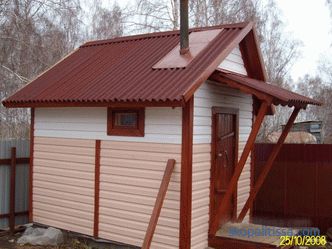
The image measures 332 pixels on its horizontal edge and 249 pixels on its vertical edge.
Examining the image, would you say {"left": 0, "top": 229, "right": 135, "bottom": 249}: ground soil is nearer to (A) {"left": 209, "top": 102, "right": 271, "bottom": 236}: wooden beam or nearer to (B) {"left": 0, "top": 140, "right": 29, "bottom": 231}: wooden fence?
(B) {"left": 0, "top": 140, "right": 29, "bottom": 231}: wooden fence

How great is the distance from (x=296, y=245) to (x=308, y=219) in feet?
5.52

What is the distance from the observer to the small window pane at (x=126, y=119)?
290 inches

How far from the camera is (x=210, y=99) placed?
739 centimetres

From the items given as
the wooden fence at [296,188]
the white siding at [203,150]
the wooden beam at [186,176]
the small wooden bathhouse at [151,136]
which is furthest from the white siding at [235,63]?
the wooden fence at [296,188]

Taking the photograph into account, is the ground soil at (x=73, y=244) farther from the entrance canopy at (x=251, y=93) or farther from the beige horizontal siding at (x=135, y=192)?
the entrance canopy at (x=251, y=93)

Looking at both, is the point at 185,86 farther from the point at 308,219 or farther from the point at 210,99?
the point at 308,219

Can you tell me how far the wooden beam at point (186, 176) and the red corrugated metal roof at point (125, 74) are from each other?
560 millimetres

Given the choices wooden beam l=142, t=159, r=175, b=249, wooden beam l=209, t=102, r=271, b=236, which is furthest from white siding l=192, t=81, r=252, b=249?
wooden beam l=142, t=159, r=175, b=249

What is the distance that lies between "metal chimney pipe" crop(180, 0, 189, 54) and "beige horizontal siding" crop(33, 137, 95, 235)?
91.1 inches

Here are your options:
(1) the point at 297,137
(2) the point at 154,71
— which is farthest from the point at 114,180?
(1) the point at 297,137

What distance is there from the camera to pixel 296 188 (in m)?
9.46

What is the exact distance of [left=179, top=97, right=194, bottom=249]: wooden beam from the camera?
6.71 metres

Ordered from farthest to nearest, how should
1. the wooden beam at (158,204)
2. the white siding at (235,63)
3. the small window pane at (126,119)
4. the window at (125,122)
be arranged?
the white siding at (235,63)
the small window pane at (126,119)
the window at (125,122)
the wooden beam at (158,204)

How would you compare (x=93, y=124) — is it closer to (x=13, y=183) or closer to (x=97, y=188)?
(x=97, y=188)
